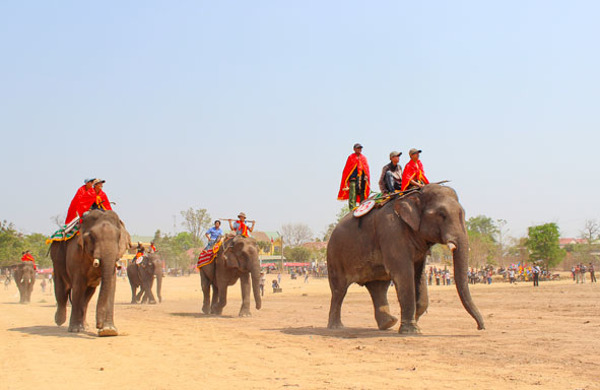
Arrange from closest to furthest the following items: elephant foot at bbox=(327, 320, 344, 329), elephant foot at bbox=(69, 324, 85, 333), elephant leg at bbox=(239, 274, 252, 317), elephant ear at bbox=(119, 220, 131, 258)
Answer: elephant ear at bbox=(119, 220, 131, 258) → elephant foot at bbox=(69, 324, 85, 333) → elephant foot at bbox=(327, 320, 344, 329) → elephant leg at bbox=(239, 274, 252, 317)

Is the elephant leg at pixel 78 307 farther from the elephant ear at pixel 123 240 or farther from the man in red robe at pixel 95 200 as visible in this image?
the man in red robe at pixel 95 200

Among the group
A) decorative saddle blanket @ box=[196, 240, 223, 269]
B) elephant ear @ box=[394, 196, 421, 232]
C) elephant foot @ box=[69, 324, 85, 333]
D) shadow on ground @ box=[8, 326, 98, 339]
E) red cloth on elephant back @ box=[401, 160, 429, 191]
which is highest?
red cloth on elephant back @ box=[401, 160, 429, 191]

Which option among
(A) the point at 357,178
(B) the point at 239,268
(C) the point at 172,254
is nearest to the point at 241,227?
(B) the point at 239,268

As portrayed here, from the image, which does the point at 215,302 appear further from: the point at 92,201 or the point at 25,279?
the point at 25,279

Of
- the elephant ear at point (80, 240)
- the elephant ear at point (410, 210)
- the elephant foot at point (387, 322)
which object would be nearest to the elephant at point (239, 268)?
the elephant foot at point (387, 322)

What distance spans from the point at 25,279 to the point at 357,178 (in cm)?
2150

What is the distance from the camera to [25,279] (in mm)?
29969

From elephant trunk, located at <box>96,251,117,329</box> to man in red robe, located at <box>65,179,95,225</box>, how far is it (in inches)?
77.9

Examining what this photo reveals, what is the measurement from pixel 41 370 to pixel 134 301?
2206 centimetres

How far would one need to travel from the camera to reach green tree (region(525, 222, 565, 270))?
62.9 meters

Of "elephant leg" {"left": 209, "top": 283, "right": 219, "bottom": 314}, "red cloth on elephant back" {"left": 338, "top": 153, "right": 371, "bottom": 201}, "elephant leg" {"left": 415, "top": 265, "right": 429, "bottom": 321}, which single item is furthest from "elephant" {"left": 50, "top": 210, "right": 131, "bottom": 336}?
"elephant leg" {"left": 209, "top": 283, "right": 219, "bottom": 314}

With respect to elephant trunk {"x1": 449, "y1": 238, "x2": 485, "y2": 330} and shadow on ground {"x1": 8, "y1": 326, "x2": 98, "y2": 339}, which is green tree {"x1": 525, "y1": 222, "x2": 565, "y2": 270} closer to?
elephant trunk {"x1": 449, "y1": 238, "x2": 485, "y2": 330}

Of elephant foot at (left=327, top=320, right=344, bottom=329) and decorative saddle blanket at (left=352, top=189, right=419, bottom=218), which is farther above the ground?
decorative saddle blanket at (left=352, top=189, right=419, bottom=218)

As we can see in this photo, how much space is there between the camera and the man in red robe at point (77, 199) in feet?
43.6
